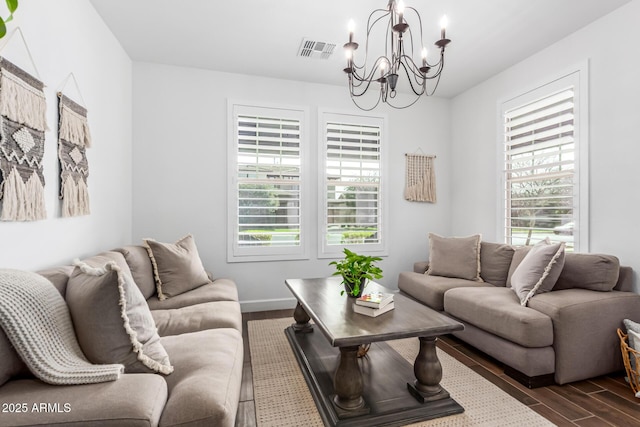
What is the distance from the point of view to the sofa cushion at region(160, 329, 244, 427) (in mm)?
1171

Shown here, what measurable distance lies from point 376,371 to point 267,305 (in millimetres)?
1940

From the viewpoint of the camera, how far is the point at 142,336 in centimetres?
143

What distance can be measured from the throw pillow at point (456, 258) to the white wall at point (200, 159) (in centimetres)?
132

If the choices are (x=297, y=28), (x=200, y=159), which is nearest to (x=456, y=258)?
(x=297, y=28)

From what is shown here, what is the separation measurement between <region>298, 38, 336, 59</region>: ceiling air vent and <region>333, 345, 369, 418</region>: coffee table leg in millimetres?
2722

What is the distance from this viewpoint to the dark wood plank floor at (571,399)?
1813 mm

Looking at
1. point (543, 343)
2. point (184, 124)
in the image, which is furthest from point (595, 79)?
point (184, 124)

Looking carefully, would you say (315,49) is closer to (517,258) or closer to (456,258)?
(456,258)

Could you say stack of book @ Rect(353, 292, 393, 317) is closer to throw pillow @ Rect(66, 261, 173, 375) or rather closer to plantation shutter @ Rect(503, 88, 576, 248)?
throw pillow @ Rect(66, 261, 173, 375)

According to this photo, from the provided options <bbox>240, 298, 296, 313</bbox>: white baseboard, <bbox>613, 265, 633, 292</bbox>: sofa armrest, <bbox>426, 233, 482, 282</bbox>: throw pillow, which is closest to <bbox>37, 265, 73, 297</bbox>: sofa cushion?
<bbox>240, 298, 296, 313</bbox>: white baseboard

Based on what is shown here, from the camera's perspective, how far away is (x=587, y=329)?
85.9 inches

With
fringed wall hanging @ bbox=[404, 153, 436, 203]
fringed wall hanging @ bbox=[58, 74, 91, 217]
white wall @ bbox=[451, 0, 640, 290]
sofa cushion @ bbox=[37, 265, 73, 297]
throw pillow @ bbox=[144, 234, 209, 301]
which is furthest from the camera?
fringed wall hanging @ bbox=[404, 153, 436, 203]

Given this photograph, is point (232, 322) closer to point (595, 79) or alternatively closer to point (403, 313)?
point (403, 313)

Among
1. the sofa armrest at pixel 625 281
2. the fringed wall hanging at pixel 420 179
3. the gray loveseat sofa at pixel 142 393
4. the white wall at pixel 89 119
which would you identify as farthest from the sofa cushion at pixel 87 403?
the fringed wall hanging at pixel 420 179
